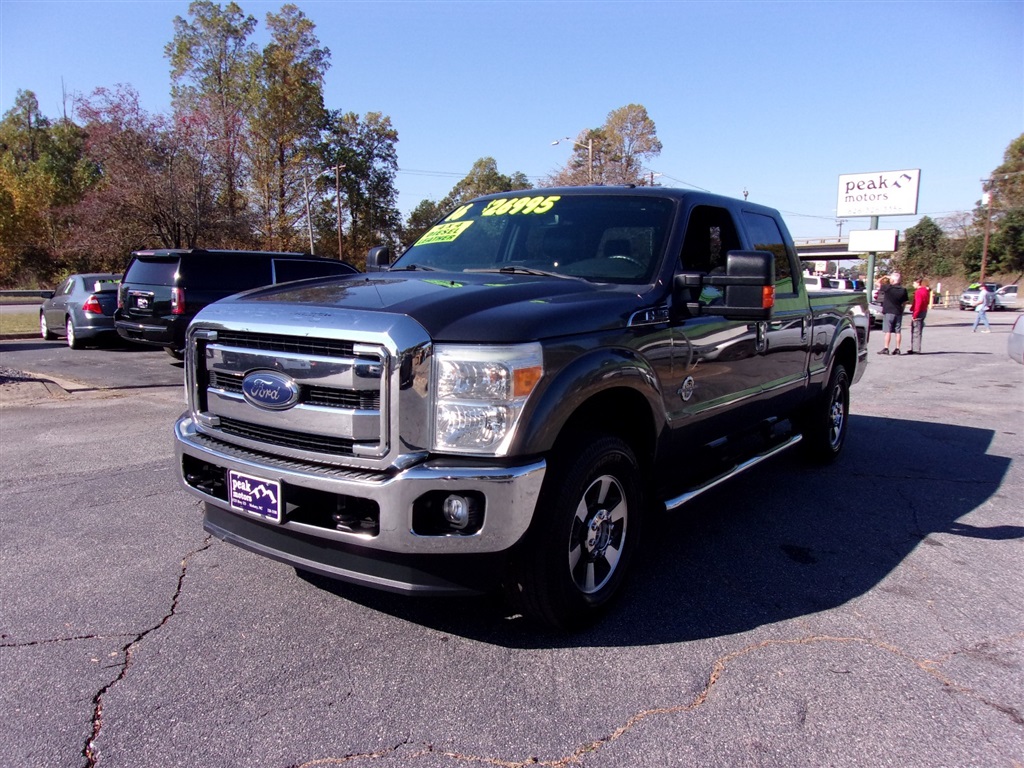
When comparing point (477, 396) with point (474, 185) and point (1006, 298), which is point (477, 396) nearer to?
point (1006, 298)

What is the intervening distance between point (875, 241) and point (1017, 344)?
3007cm

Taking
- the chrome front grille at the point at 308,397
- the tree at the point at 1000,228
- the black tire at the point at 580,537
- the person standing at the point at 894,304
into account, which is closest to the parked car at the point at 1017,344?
the black tire at the point at 580,537

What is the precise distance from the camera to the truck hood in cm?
276

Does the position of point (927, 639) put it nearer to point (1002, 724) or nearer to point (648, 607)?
point (1002, 724)

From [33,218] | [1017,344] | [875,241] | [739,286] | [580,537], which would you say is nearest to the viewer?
[580,537]

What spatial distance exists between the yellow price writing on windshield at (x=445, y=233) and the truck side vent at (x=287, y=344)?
1.76 meters

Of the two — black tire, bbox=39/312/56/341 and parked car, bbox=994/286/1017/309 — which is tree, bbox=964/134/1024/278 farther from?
black tire, bbox=39/312/56/341

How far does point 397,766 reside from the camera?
229 centimetres

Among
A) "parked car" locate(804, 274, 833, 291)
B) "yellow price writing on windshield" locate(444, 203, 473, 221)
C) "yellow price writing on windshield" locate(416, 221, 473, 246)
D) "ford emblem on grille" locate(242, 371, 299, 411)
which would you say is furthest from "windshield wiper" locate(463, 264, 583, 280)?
"parked car" locate(804, 274, 833, 291)

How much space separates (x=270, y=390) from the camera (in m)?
2.95

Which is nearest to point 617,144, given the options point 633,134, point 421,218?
point 633,134

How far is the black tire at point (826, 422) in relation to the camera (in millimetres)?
5984

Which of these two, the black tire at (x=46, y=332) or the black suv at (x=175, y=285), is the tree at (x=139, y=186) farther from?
the black suv at (x=175, y=285)

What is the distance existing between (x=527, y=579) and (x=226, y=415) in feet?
4.95
